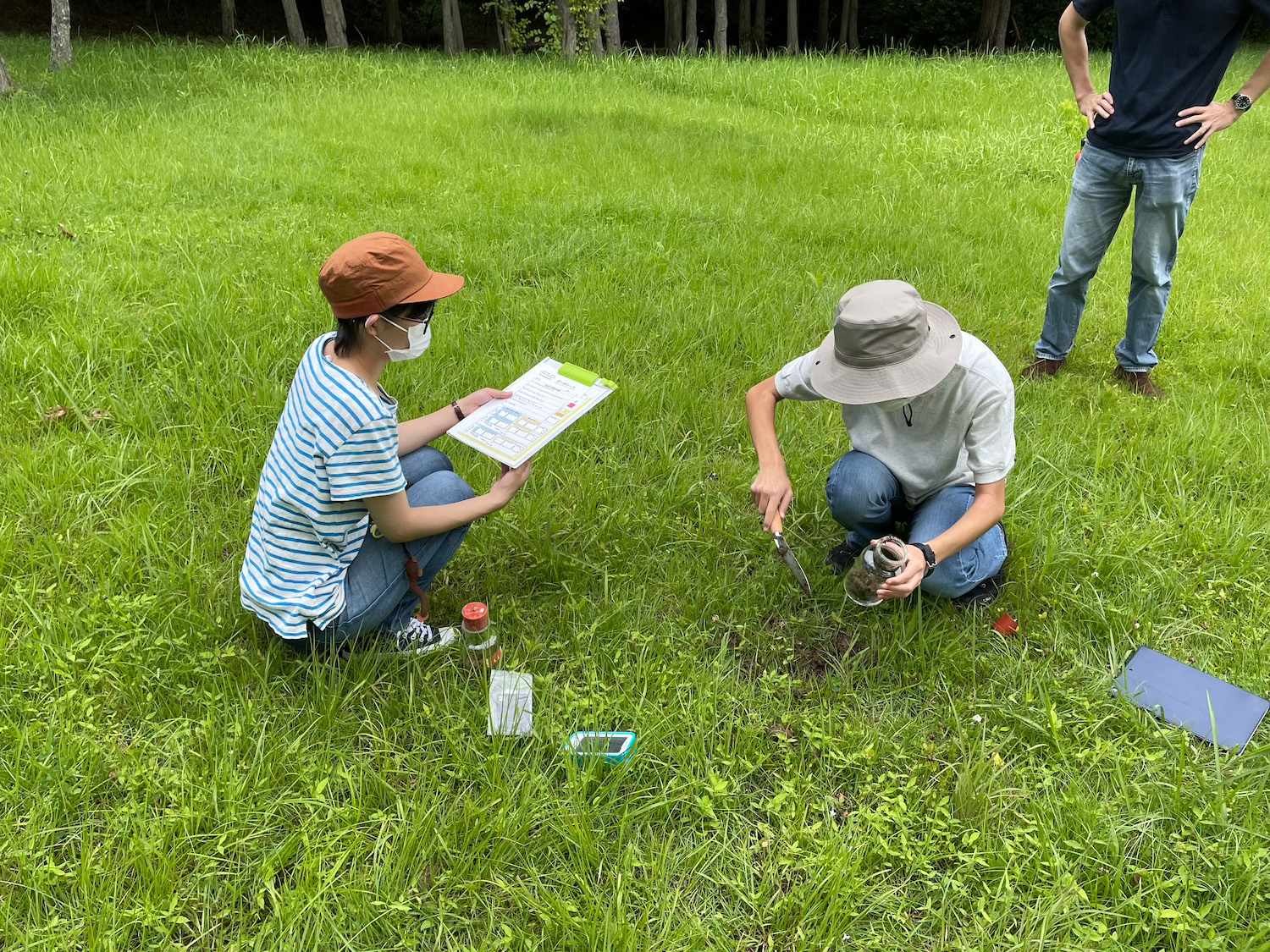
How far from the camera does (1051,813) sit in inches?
83.4

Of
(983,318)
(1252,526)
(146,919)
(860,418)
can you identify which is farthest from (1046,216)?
(146,919)

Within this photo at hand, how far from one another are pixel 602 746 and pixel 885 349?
1259mm

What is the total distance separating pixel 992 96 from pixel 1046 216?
167 inches

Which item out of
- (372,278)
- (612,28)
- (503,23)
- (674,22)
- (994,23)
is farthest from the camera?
(994,23)

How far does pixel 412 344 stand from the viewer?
2.27m

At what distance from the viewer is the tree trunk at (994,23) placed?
19062 mm

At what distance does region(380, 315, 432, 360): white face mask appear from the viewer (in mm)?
2220

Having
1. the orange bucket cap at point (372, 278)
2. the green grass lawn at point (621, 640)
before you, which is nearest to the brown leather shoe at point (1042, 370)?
the green grass lawn at point (621, 640)

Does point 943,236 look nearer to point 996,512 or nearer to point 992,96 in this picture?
point 996,512

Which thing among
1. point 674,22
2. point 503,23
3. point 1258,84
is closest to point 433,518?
point 1258,84

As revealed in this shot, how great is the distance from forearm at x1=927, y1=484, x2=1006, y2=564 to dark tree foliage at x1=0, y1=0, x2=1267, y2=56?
59.8 feet

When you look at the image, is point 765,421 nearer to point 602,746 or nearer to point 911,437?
point 911,437

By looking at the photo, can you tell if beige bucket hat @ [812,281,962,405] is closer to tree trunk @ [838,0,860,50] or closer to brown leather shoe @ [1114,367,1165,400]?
brown leather shoe @ [1114,367,1165,400]

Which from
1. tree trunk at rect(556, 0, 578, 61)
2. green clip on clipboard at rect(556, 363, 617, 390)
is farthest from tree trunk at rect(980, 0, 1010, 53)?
green clip on clipboard at rect(556, 363, 617, 390)
